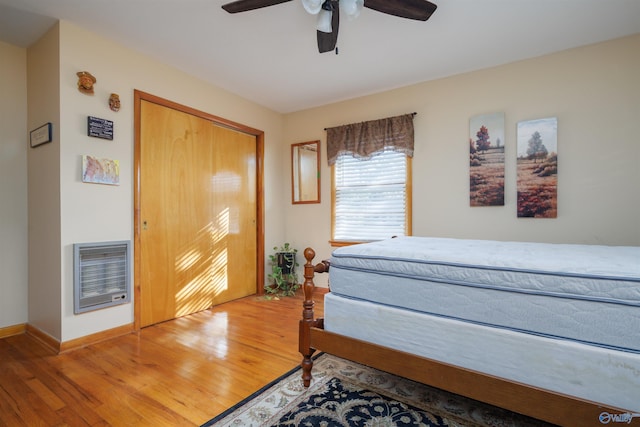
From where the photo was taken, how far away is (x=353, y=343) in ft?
5.41


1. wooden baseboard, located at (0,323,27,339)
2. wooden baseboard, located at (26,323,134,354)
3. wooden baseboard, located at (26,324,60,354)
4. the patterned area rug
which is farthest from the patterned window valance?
wooden baseboard, located at (0,323,27,339)

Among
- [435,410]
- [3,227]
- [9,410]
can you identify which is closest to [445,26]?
[435,410]

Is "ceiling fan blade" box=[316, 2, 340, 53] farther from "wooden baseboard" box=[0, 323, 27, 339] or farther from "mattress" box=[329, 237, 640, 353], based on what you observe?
"wooden baseboard" box=[0, 323, 27, 339]

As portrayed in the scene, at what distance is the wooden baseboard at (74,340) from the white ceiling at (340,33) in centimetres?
256

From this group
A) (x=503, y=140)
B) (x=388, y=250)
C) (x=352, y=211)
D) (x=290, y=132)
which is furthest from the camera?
(x=290, y=132)

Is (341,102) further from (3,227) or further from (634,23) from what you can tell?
(3,227)

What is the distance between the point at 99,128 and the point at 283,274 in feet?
8.85

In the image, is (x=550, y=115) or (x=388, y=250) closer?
(x=388, y=250)

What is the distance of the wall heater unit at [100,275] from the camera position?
7.94 ft

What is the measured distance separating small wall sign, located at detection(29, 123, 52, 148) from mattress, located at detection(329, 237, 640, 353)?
8.91 feet

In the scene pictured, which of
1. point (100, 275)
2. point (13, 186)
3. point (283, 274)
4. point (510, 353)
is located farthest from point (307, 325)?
point (13, 186)

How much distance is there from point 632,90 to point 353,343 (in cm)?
319

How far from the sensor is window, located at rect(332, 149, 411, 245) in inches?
142

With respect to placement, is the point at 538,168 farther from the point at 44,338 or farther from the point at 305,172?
the point at 44,338
